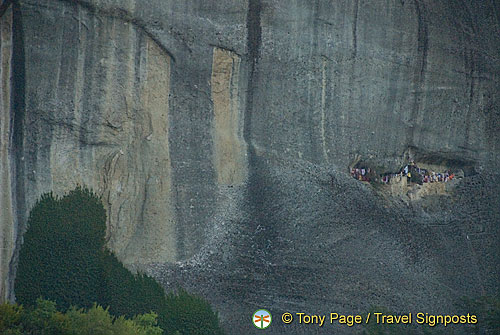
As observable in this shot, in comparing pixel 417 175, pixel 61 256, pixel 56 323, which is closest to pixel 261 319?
pixel 61 256

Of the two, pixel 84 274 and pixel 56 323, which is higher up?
pixel 84 274

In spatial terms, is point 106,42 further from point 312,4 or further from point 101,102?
point 312,4

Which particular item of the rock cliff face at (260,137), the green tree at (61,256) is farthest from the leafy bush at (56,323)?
the rock cliff face at (260,137)

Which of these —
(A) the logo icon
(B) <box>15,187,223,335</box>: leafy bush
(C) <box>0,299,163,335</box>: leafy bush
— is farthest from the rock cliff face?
(C) <box>0,299,163,335</box>: leafy bush

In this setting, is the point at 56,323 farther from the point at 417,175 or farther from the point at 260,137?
the point at 417,175

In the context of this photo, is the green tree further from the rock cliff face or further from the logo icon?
the logo icon

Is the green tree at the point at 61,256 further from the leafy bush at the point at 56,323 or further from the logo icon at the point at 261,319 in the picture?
the logo icon at the point at 261,319
